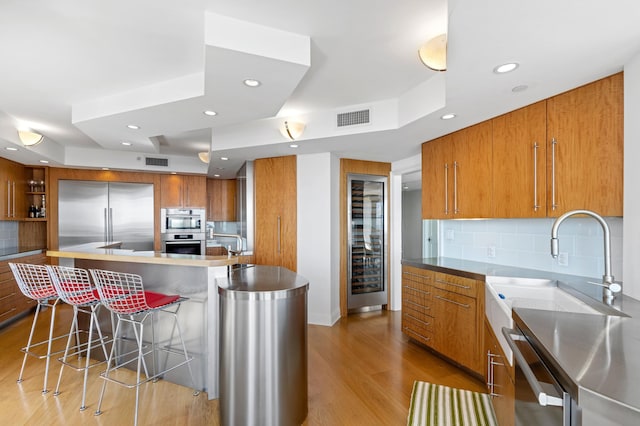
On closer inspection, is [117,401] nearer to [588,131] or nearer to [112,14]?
[112,14]

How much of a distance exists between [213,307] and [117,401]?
97 centimetres

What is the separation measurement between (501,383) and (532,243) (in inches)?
58.9

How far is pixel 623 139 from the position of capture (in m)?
1.82

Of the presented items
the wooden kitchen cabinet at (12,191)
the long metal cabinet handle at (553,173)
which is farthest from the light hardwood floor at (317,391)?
the wooden kitchen cabinet at (12,191)

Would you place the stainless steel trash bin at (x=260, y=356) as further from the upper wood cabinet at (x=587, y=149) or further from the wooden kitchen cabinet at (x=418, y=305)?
the upper wood cabinet at (x=587, y=149)

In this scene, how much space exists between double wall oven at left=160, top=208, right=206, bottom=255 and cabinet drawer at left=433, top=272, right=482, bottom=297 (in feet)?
A: 15.0

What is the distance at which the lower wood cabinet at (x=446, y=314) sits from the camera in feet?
8.51

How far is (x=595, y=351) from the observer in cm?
86

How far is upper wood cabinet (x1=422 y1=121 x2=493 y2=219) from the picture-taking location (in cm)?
281

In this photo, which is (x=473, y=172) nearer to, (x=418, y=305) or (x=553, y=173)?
(x=553, y=173)

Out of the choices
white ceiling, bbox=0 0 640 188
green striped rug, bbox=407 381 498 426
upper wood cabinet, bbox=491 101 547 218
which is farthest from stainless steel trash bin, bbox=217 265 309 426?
upper wood cabinet, bbox=491 101 547 218

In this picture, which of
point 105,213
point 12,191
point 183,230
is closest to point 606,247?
point 183,230

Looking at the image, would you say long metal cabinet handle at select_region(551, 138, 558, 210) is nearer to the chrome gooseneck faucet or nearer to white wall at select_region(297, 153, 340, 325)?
the chrome gooseneck faucet

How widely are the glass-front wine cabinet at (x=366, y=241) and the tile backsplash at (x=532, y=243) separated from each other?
3.33 ft
